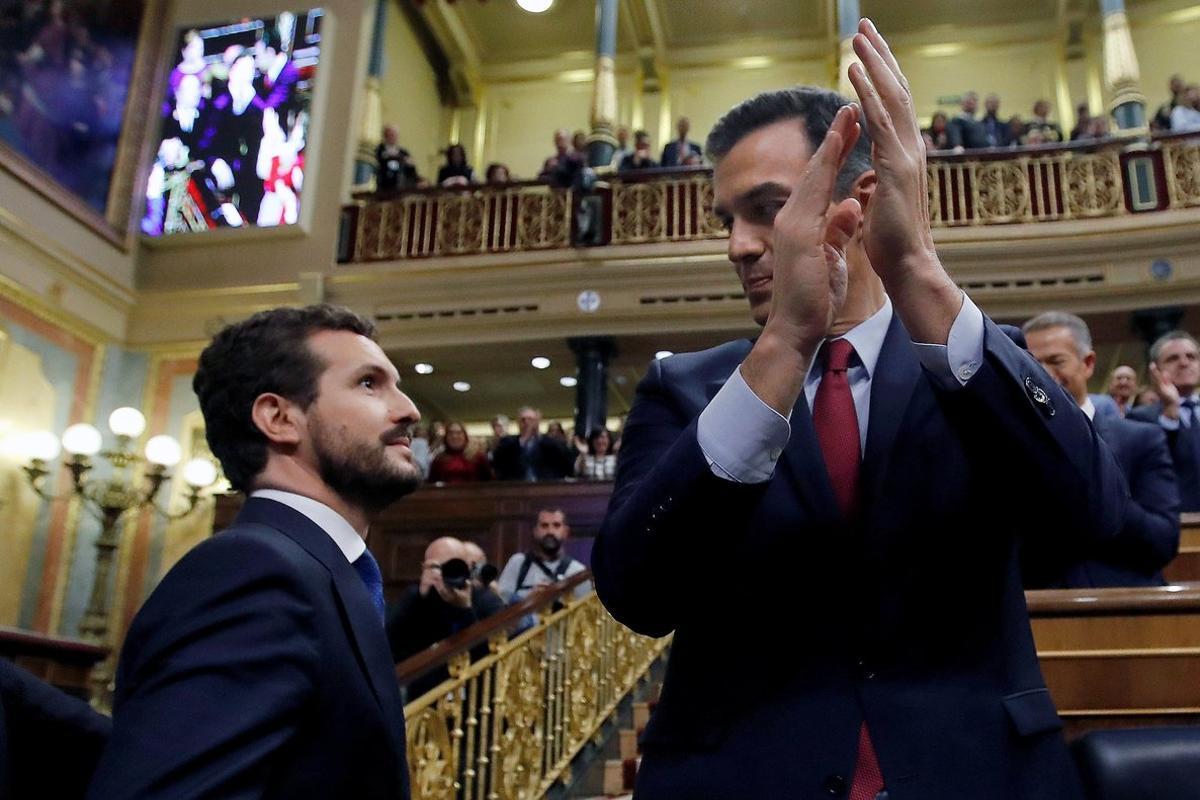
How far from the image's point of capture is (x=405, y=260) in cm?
950

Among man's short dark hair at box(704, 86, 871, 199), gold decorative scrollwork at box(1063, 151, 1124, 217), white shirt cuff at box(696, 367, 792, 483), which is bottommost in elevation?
white shirt cuff at box(696, 367, 792, 483)

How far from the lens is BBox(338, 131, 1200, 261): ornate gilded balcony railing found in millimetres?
8352

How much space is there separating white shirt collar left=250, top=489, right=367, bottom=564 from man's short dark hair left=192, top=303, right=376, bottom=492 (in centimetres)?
8

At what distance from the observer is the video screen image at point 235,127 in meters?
9.98

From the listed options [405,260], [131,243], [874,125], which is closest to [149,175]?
[131,243]

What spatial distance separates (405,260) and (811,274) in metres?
8.93

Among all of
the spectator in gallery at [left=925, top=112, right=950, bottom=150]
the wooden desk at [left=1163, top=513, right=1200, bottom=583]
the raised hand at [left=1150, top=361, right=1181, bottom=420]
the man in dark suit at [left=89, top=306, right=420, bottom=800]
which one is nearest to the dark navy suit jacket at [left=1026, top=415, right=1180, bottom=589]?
the wooden desk at [left=1163, top=513, right=1200, bottom=583]

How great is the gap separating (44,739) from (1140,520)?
7.10ft

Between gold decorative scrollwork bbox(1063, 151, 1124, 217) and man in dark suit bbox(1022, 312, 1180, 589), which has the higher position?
gold decorative scrollwork bbox(1063, 151, 1124, 217)

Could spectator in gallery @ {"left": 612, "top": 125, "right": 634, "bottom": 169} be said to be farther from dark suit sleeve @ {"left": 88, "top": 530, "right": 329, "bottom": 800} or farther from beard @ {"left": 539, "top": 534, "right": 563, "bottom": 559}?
dark suit sleeve @ {"left": 88, "top": 530, "right": 329, "bottom": 800}

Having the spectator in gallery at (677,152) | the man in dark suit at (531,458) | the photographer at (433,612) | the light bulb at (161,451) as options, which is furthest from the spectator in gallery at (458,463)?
the photographer at (433,612)

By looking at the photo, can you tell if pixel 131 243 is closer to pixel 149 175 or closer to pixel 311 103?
pixel 149 175

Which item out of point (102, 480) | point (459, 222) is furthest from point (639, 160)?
point (102, 480)

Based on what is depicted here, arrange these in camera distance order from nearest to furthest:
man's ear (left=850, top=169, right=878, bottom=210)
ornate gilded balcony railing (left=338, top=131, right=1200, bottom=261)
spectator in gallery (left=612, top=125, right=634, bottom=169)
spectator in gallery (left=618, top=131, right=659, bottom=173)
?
man's ear (left=850, top=169, right=878, bottom=210), ornate gilded balcony railing (left=338, top=131, right=1200, bottom=261), spectator in gallery (left=618, top=131, right=659, bottom=173), spectator in gallery (left=612, top=125, right=634, bottom=169)
